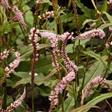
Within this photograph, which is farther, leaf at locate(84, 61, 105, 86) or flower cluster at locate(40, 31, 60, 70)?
leaf at locate(84, 61, 105, 86)

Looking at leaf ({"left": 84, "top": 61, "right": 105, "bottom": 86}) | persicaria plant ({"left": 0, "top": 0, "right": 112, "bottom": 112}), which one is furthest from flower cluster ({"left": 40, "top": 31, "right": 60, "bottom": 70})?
leaf ({"left": 84, "top": 61, "right": 105, "bottom": 86})

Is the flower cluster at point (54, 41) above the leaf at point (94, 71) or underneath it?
above

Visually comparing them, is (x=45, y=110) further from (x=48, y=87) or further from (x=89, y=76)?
(x=89, y=76)

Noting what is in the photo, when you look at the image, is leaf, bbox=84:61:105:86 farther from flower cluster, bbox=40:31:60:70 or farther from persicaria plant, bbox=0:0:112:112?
flower cluster, bbox=40:31:60:70

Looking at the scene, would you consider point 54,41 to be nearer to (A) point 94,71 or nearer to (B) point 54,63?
(B) point 54,63

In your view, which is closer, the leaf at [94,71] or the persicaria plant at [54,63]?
the persicaria plant at [54,63]

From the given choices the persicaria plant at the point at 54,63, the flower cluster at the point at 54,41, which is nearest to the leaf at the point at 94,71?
the persicaria plant at the point at 54,63

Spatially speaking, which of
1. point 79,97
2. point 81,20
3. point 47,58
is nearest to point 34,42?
point 79,97

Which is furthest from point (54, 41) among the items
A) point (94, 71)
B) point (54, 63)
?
point (94, 71)

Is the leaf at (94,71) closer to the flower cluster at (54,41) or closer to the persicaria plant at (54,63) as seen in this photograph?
the persicaria plant at (54,63)

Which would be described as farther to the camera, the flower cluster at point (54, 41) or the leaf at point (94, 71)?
the leaf at point (94, 71)

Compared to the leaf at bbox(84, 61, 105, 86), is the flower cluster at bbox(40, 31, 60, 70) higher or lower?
higher
